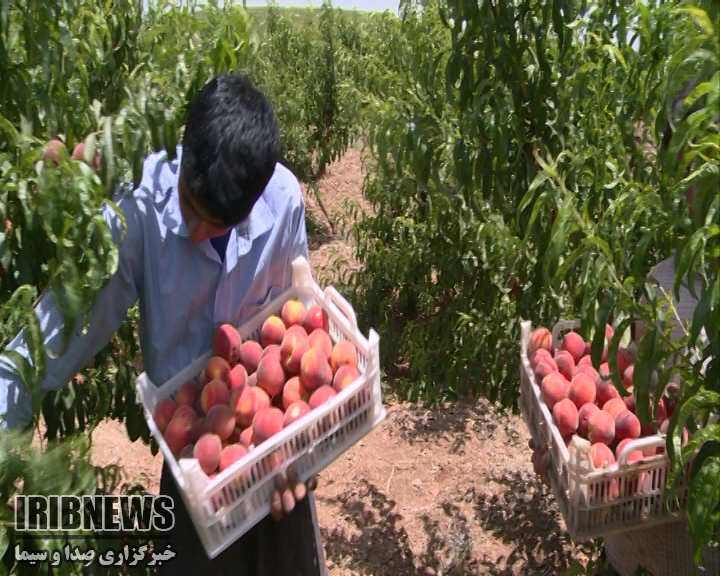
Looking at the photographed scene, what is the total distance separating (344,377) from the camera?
174 cm

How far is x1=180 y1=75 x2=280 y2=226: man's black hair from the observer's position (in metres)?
1.55

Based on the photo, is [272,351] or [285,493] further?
[272,351]

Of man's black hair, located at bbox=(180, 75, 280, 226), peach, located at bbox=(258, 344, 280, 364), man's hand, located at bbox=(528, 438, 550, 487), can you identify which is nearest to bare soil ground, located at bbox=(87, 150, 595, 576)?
man's hand, located at bbox=(528, 438, 550, 487)

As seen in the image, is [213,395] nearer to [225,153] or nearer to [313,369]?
[313,369]

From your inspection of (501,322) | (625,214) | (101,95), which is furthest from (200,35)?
(501,322)

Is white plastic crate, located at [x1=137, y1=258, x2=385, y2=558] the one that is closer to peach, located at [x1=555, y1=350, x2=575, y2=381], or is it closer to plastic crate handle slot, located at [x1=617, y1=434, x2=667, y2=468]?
peach, located at [x1=555, y1=350, x2=575, y2=381]

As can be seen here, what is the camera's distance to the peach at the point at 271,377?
1.76 metres

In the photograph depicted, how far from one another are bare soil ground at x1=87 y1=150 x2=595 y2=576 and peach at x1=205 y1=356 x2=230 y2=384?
3.67 feet

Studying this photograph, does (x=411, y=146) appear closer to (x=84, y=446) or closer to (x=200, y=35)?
(x=200, y=35)

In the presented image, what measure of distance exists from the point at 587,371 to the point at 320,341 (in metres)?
0.58

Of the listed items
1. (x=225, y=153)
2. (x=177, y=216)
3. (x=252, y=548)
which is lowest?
(x=252, y=548)

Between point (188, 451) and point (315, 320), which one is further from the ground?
point (315, 320)

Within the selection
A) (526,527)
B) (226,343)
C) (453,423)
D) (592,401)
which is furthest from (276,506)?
(453,423)

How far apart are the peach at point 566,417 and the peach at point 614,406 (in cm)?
8
